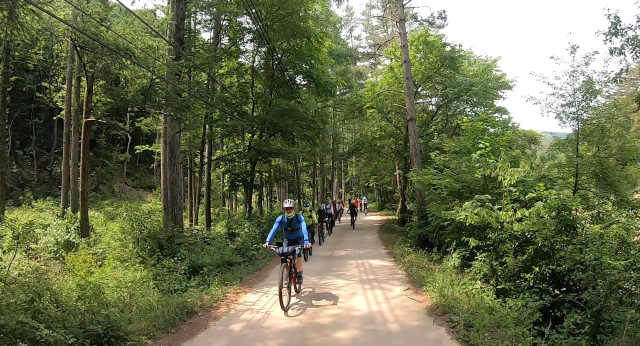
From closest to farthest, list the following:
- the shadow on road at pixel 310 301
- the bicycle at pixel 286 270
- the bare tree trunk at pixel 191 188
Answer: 1. the shadow on road at pixel 310 301
2. the bicycle at pixel 286 270
3. the bare tree trunk at pixel 191 188

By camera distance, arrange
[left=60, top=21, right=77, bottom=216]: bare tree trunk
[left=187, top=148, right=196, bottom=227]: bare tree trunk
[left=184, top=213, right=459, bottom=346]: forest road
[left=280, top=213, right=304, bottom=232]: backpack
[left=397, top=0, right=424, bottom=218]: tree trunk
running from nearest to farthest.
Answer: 1. [left=184, top=213, right=459, bottom=346]: forest road
2. [left=280, top=213, right=304, bottom=232]: backpack
3. [left=397, top=0, right=424, bottom=218]: tree trunk
4. [left=60, top=21, right=77, bottom=216]: bare tree trunk
5. [left=187, top=148, right=196, bottom=227]: bare tree trunk

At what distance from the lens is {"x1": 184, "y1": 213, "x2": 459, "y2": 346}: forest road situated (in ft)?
17.2

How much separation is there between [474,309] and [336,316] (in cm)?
204

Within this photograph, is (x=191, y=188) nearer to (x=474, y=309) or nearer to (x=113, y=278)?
(x=113, y=278)

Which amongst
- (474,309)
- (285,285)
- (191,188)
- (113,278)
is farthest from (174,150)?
(474,309)

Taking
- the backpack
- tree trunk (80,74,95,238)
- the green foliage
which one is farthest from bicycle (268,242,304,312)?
tree trunk (80,74,95,238)

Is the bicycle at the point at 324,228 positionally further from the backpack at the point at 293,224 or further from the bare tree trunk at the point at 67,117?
the bare tree trunk at the point at 67,117

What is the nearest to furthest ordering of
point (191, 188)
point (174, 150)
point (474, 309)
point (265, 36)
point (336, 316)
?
point (474, 309)
point (336, 316)
point (174, 150)
point (265, 36)
point (191, 188)

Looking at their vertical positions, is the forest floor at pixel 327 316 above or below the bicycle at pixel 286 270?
below

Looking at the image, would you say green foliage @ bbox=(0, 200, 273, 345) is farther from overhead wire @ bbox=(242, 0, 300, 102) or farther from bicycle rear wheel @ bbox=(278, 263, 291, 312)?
overhead wire @ bbox=(242, 0, 300, 102)

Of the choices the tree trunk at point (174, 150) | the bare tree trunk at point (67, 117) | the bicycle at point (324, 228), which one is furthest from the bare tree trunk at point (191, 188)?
the bicycle at point (324, 228)

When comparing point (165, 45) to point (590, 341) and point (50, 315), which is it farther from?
point (590, 341)

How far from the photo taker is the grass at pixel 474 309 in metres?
4.98

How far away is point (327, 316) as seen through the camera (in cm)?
621
